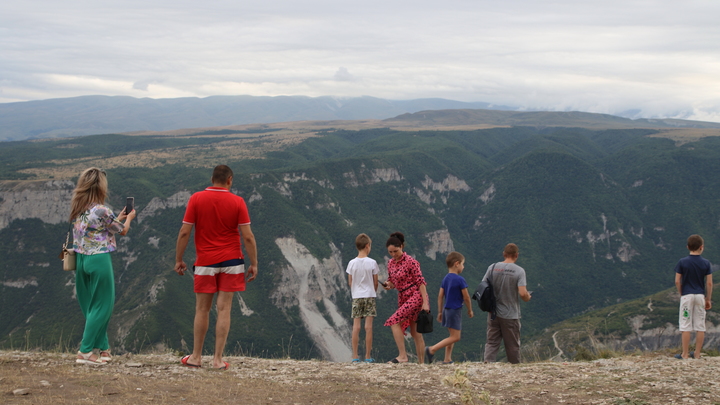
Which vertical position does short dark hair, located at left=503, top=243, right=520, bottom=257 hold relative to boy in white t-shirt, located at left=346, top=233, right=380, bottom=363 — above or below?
above

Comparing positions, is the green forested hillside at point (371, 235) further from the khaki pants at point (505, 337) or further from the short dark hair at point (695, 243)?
the short dark hair at point (695, 243)

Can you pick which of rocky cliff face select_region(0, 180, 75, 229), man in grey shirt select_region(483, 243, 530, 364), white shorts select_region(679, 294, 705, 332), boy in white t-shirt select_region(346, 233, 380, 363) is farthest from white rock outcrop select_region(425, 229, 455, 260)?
boy in white t-shirt select_region(346, 233, 380, 363)

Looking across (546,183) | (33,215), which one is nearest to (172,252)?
(33,215)

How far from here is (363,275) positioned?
12359 millimetres

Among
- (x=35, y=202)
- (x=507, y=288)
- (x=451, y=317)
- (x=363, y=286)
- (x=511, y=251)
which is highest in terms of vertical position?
(x=511, y=251)

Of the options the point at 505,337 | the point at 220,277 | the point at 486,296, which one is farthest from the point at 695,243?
the point at 220,277

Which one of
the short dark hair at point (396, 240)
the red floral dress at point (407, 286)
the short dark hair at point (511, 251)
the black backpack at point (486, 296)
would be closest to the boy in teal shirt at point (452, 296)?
the black backpack at point (486, 296)

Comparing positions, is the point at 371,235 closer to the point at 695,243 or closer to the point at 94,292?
the point at 695,243

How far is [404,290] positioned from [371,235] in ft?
433

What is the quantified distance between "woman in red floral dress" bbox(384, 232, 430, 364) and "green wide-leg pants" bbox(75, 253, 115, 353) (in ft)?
19.0

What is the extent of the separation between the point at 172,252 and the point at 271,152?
8931cm

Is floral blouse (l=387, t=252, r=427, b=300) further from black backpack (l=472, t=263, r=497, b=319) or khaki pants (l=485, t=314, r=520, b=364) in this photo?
khaki pants (l=485, t=314, r=520, b=364)

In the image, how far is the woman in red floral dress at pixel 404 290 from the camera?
12.3 metres

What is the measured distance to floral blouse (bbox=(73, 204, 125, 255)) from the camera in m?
9.68
